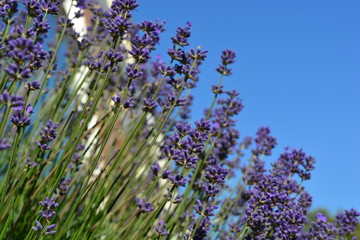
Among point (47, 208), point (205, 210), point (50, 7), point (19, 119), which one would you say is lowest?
point (47, 208)

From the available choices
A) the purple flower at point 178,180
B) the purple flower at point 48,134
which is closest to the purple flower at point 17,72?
the purple flower at point 48,134

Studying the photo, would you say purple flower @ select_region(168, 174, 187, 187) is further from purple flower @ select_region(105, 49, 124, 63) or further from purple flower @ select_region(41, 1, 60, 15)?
purple flower @ select_region(41, 1, 60, 15)

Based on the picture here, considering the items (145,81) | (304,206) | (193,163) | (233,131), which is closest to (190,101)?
(145,81)

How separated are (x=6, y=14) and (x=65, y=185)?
1151 mm

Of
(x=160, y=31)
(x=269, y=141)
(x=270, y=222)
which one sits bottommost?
(x=270, y=222)

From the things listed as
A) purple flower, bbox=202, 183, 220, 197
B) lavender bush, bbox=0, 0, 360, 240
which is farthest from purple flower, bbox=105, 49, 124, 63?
purple flower, bbox=202, 183, 220, 197

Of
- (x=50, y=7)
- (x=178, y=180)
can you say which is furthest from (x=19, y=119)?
(x=178, y=180)

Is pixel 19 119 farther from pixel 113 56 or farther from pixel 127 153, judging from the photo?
pixel 127 153

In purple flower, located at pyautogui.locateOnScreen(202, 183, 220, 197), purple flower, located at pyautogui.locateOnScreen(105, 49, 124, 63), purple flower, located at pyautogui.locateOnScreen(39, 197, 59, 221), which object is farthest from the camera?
purple flower, located at pyautogui.locateOnScreen(202, 183, 220, 197)

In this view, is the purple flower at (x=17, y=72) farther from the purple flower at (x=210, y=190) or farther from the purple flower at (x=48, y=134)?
the purple flower at (x=210, y=190)

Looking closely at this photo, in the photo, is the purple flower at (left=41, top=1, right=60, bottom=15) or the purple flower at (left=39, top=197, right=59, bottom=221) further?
the purple flower at (left=41, top=1, right=60, bottom=15)

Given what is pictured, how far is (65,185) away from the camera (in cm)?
295

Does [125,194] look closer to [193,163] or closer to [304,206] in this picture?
[304,206]

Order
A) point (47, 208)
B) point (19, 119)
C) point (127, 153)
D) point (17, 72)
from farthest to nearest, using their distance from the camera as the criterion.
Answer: point (127, 153) → point (47, 208) → point (19, 119) → point (17, 72)
